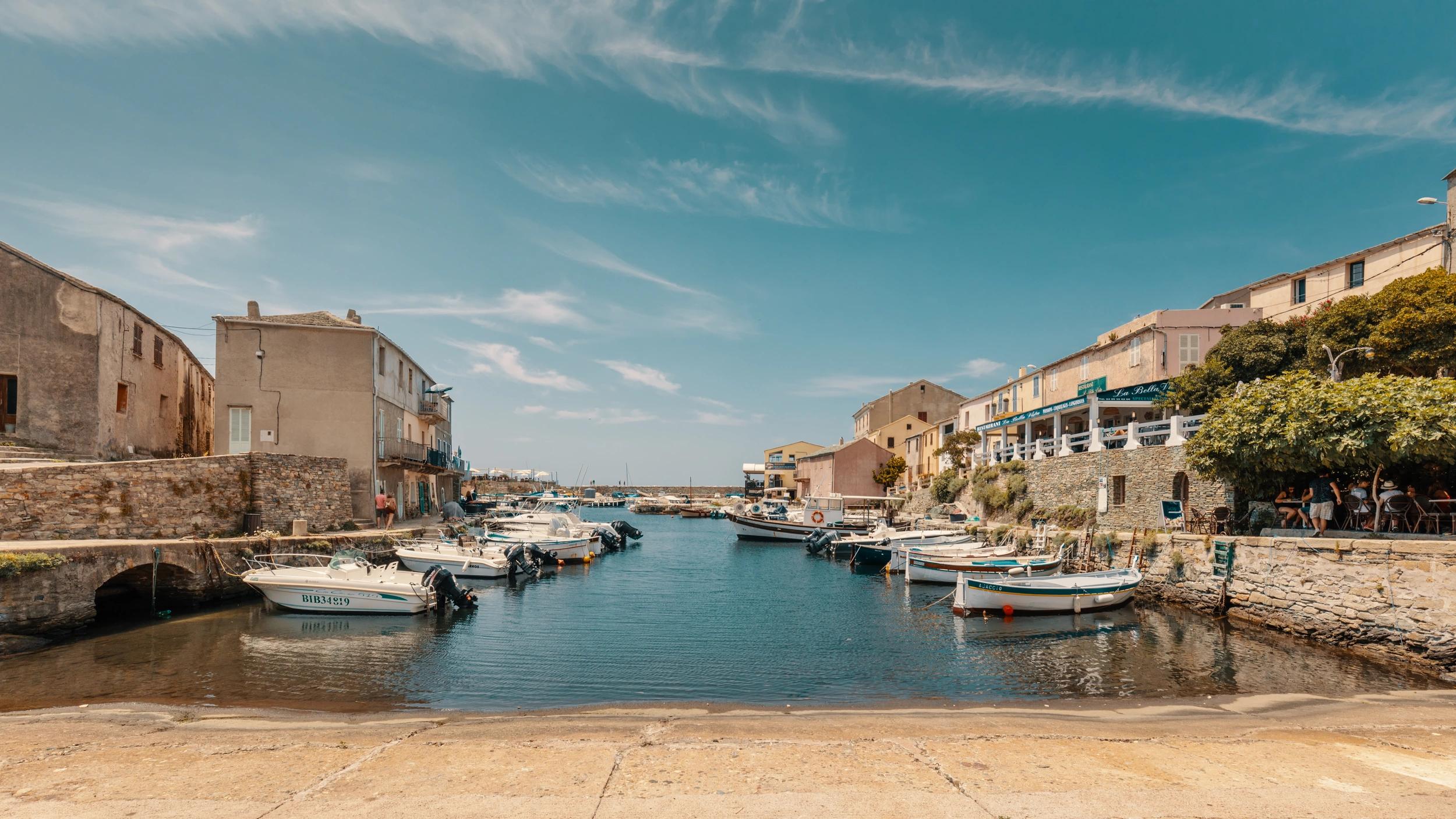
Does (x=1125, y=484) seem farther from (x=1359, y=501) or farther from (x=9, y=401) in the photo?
(x=9, y=401)

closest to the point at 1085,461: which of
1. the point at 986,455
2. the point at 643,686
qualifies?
the point at 986,455

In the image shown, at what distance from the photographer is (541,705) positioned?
41.9 feet

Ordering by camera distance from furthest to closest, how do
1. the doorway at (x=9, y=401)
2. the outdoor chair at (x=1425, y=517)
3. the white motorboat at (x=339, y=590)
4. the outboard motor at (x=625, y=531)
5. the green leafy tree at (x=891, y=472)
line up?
the green leafy tree at (x=891, y=472)
the outboard motor at (x=625, y=531)
the doorway at (x=9, y=401)
the white motorboat at (x=339, y=590)
the outdoor chair at (x=1425, y=517)

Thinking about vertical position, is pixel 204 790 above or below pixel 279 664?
above

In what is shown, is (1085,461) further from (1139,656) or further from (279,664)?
(279,664)

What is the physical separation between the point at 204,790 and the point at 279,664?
8.53 meters

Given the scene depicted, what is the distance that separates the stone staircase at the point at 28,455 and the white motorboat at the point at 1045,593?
26359 mm

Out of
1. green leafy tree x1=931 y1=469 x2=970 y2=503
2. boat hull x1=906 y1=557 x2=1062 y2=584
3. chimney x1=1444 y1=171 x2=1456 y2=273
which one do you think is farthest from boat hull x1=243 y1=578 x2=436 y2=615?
chimney x1=1444 y1=171 x2=1456 y2=273

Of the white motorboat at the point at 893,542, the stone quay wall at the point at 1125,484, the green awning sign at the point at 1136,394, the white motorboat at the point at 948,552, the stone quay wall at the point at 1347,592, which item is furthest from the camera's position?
the white motorboat at the point at 893,542

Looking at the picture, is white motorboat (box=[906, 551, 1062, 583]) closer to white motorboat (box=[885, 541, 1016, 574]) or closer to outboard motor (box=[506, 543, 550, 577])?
white motorboat (box=[885, 541, 1016, 574])

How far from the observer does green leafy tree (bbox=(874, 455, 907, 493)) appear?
6862 cm

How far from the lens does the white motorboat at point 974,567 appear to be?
26094mm

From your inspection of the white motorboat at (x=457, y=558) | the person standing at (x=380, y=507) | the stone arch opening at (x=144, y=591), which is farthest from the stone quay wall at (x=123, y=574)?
the person standing at (x=380, y=507)

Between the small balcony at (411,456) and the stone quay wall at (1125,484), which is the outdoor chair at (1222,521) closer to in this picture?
the stone quay wall at (1125,484)
